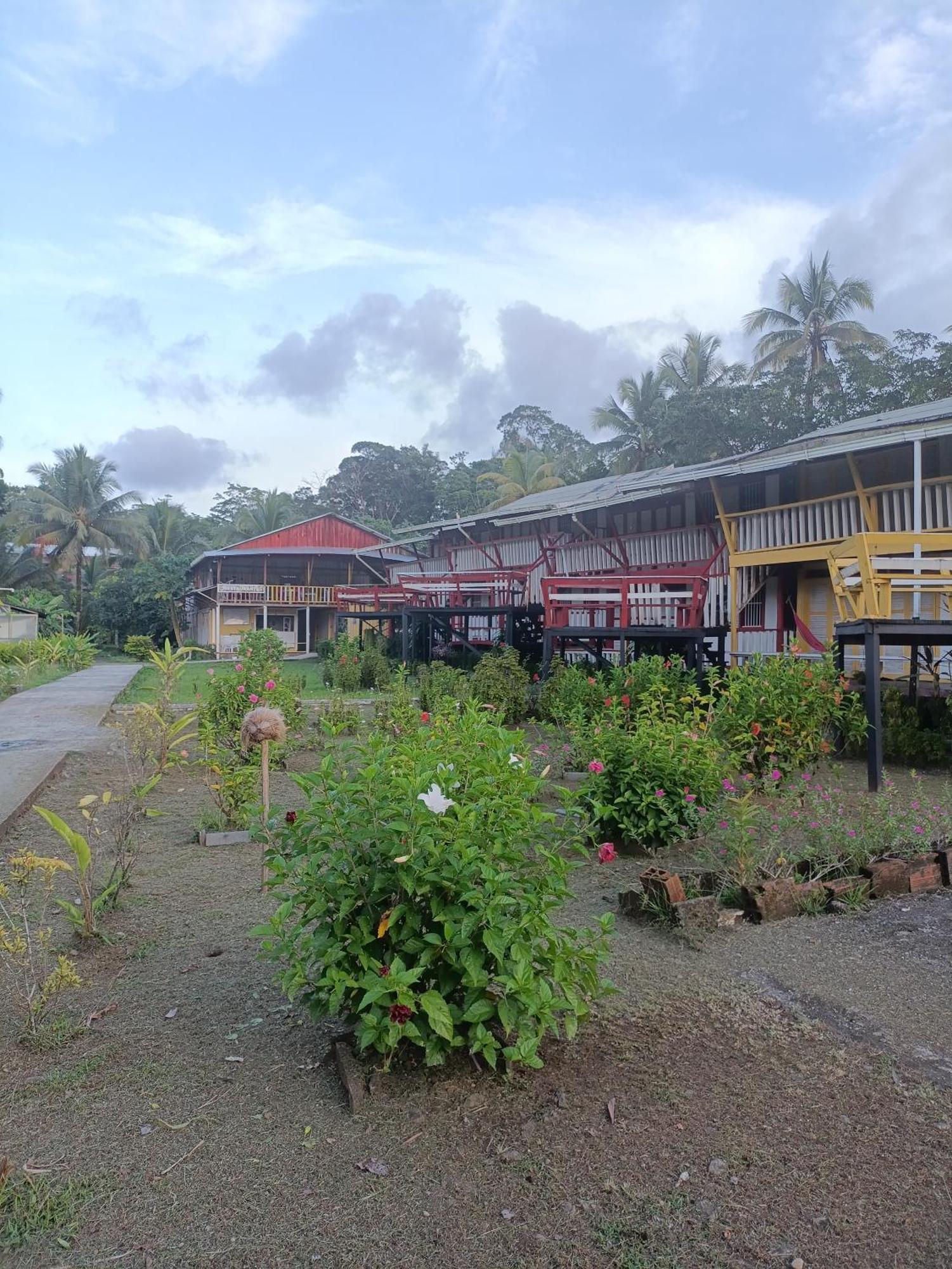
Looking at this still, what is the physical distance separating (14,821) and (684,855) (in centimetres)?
435

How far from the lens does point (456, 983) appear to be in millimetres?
2611

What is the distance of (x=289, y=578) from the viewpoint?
37.3 m

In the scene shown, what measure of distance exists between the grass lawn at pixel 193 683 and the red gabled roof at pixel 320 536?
9.18 m

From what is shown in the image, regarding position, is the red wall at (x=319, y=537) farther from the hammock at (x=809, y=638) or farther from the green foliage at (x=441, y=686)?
the hammock at (x=809, y=638)

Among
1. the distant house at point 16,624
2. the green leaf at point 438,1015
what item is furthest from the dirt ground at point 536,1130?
the distant house at point 16,624

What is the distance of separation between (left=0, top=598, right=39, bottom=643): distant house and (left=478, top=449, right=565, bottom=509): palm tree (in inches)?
711

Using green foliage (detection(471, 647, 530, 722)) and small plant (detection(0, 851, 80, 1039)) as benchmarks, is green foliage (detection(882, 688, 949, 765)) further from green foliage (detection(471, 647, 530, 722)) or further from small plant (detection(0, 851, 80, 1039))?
small plant (detection(0, 851, 80, 1039))

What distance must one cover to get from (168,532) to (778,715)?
143ft

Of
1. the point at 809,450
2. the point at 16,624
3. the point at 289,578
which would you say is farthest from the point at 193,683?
the point at 16,624

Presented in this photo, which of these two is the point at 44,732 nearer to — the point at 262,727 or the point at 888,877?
the point at 262,727

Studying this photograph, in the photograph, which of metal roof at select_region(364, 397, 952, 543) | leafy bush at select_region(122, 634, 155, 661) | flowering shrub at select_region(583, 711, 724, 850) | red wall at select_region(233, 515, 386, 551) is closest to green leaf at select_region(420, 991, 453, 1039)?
flowering shrub at select_region(583, 711, 724, 850)

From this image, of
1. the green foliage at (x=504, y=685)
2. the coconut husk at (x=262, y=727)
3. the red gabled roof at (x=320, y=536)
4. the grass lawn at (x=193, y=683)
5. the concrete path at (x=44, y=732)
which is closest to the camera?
the coconut husk at (x=262, y=727)

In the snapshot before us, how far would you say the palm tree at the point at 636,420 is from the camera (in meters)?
36.3

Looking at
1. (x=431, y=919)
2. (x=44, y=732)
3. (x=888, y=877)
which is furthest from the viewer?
(x=44, y=732)
